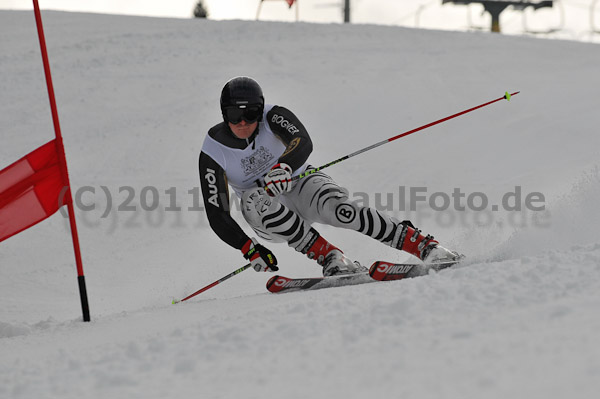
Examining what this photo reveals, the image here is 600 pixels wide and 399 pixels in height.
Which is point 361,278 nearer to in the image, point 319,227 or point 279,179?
point 279,179

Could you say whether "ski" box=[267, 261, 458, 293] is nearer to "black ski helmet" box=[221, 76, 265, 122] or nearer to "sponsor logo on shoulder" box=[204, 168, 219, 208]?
"sponsor logo on shoulder" box=[204, 168, 219, 208]

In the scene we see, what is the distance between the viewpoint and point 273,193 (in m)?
4.15

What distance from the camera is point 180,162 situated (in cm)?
923

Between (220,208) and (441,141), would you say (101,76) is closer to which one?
(441,141)

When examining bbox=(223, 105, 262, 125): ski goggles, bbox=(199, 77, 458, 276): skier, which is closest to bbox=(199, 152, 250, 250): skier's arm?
bbox=(199, 77, 458, 276): skier

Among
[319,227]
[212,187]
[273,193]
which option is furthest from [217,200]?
[319,227]

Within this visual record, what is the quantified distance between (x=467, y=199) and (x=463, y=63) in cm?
582

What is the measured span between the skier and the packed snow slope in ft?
1.52

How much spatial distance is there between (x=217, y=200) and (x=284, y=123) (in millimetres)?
628

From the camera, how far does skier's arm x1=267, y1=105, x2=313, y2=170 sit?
4.20 meters

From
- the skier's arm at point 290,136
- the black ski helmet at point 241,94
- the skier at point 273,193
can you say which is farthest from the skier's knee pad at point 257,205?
the black ski helmet at point 241,94

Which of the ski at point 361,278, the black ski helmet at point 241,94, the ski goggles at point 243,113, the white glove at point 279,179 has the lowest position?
the ski at point 361,278

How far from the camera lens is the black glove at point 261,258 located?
3994mm

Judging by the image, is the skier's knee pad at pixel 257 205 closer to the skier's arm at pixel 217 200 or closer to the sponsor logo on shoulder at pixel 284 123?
the skier's arm at pixel 217 200
